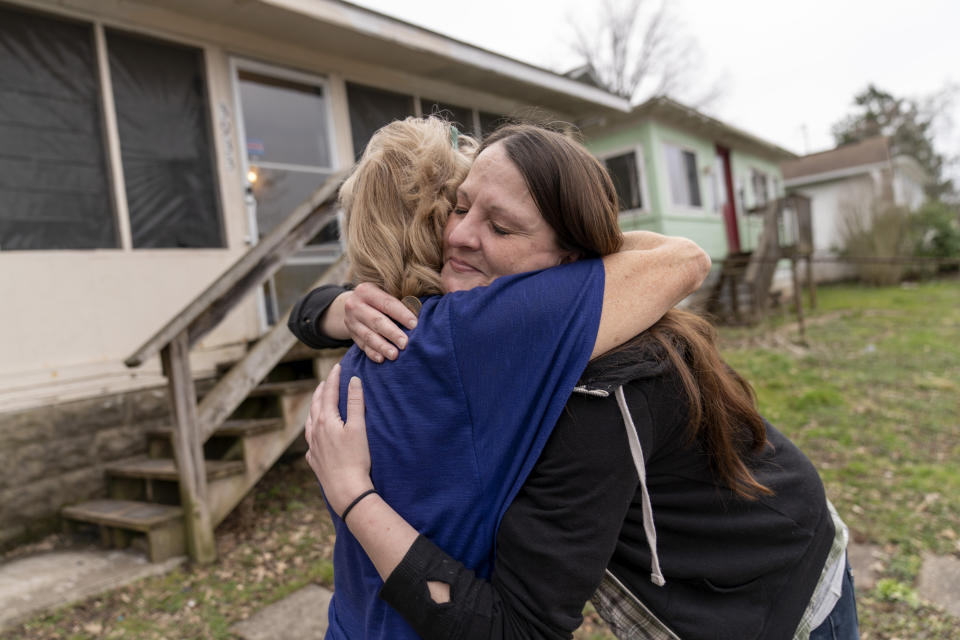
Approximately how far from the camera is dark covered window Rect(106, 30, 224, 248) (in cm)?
511

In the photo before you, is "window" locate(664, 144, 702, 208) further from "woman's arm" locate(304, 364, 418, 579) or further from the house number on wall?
"woman's arm" locate(304, 364, 418, 579)

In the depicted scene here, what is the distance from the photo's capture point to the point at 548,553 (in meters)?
0.95

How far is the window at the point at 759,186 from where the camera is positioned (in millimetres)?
16891

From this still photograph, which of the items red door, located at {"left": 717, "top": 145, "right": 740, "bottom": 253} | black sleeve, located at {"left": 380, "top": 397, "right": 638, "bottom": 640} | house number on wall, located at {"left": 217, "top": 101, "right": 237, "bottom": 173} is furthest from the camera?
red door, located at {"left": 717, "top": 145, "right": 740, "bottom": 253}

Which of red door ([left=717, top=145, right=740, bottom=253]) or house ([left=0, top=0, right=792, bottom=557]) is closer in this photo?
house ([left=0, top=0, right=792, bottom=557])

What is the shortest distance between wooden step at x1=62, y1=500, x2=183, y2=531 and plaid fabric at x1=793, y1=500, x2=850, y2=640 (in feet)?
11.6

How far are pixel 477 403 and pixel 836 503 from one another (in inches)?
153

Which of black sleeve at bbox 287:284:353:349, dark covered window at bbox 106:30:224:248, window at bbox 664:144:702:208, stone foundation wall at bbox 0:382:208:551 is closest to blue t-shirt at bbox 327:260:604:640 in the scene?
black sleeve at bbox 287:284:353:349

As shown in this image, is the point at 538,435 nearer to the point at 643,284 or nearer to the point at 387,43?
the point at 643,284

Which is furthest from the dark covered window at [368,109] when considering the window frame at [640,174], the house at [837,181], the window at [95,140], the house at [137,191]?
the house at [837,181]

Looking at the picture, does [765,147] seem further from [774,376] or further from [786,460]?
[786,460]

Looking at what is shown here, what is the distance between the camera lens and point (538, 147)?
1175 mm

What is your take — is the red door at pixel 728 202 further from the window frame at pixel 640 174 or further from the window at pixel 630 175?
the window frame at pixel 640 174

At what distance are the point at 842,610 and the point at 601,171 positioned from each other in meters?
1.17
